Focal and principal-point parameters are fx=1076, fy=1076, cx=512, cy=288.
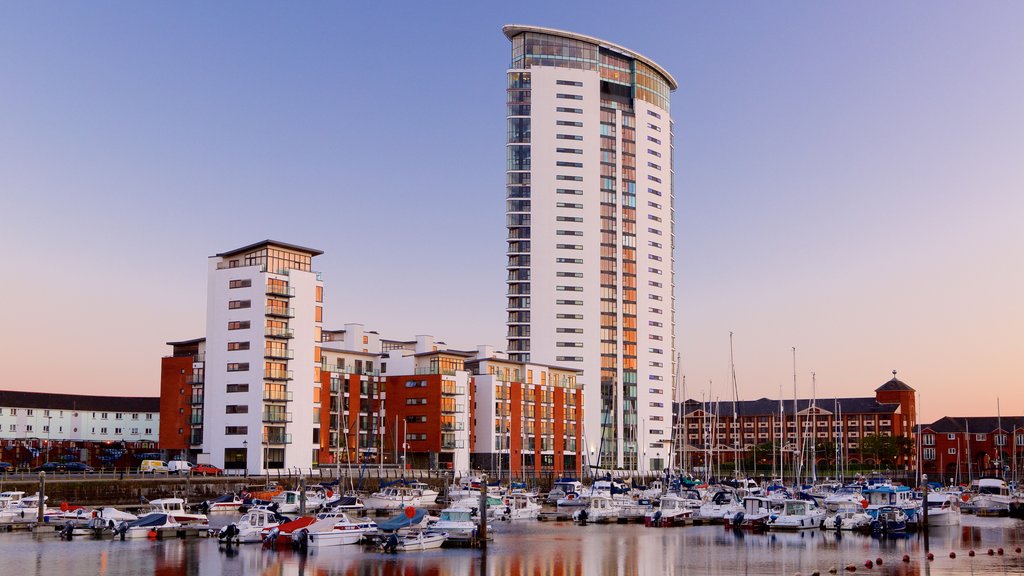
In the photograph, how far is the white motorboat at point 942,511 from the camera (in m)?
100

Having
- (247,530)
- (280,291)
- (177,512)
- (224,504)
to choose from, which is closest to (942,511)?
(247,530)

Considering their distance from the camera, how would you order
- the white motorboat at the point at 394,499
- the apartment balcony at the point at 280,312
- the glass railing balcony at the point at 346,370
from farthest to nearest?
the glass railing balcony at the point at 346,370 → the apartment balcony at the point at 280,312 → the white motorboat at the point at 394,499

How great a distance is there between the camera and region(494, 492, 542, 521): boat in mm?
102775

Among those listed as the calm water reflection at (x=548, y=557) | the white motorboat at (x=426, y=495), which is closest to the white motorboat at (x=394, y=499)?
the white motorboat at (x=426, y=495)

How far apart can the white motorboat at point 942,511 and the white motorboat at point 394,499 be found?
1950 inches

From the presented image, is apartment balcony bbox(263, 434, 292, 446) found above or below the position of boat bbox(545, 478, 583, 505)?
above

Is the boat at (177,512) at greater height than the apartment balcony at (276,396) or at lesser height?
lesser

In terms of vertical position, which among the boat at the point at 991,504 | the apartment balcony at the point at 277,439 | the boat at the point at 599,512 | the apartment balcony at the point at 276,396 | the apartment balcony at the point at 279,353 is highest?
the apartment balcony at the point at 279,353

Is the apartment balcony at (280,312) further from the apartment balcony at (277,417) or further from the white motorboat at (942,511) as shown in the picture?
the white motorboat at (942,511)

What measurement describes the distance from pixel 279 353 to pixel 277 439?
10.5 metres

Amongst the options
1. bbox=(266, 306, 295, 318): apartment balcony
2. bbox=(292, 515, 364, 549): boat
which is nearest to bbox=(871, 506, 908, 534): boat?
bbox=(292, 515, 364, 549): boat

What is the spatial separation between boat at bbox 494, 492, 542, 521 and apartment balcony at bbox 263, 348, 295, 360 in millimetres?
37676

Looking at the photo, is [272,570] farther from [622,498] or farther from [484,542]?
[622,498]

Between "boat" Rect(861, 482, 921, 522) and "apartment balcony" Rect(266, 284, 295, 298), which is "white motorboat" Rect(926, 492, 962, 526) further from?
"apartment balcony" Rect(266, 284, 295, 298)
